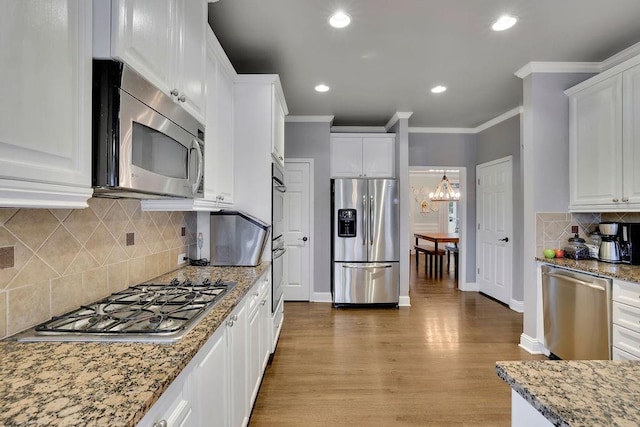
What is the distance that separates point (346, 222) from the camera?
4.16 m

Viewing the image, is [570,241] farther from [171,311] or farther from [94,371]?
[94,371]

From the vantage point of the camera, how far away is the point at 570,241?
2.74 meters

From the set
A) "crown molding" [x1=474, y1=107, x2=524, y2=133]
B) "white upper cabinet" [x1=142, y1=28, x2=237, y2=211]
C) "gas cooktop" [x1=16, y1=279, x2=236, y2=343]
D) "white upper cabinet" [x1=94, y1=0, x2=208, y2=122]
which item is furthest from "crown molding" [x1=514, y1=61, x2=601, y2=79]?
"gas cooktop" [x1=16, y1=279, x2=236, y2=343]

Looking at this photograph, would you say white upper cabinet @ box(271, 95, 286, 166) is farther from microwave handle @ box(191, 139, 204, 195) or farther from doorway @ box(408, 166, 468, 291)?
doorway @ box(408, 166, 468, 291)

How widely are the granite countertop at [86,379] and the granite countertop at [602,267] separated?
2.55 m

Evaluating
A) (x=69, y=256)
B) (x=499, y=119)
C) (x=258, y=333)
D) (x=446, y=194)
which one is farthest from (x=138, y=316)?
(x=446, y=194)

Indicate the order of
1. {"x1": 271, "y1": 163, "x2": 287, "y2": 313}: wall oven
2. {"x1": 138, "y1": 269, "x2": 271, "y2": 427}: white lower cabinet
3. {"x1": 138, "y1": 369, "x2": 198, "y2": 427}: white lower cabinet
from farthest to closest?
{"x1": 271, "y1": 163, "x2": 287, "y2": 313}: wall oven → {"x1": 138, "y1": 269, "x2": 271, "y2": 427}: white lower cabinet → {"x1": 138, "y1": 369, "x2": 198, "y2": 427}: white lower cabinet

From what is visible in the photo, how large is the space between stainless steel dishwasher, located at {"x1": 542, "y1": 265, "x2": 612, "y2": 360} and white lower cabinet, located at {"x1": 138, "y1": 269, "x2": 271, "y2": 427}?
7.70 feet

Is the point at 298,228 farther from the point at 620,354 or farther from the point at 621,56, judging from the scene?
the point at 621,56

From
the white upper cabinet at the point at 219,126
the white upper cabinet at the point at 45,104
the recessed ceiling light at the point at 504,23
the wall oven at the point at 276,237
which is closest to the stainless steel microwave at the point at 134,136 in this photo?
the white upper cabinet at the point at 45,104

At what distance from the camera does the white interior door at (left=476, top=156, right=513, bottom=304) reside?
4215 mm

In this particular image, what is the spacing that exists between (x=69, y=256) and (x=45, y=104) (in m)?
0.72

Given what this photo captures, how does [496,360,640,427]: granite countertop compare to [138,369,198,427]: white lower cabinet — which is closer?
[496,360,640,427]: granite countertop

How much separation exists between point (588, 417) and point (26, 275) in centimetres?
158
